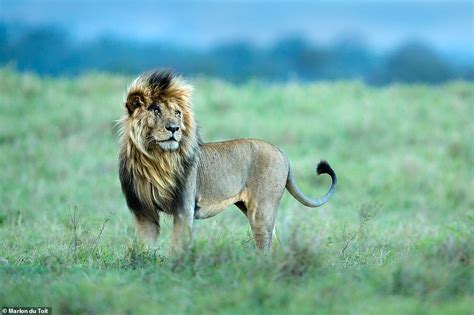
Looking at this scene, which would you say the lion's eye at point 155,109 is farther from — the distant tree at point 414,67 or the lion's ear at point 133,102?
the distant tree at point 414,67

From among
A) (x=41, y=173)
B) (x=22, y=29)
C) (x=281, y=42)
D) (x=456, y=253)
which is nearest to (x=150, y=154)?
(x=456, y=253)

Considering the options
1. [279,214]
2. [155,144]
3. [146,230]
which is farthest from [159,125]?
[279,214]

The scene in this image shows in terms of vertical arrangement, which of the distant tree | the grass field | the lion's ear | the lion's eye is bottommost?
the grass field

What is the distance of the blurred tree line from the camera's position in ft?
128

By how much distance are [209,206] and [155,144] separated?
650 mm

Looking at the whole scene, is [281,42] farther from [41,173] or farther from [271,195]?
[271,195]

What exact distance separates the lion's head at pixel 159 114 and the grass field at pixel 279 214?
0.67 meters

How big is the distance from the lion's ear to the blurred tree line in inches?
1033

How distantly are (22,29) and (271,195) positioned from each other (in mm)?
40102

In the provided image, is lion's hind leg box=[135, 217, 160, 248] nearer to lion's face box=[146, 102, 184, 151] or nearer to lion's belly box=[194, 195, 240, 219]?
lion's belly box=[194, 195, 240, 219]

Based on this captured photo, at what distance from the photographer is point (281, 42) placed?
57.1 m

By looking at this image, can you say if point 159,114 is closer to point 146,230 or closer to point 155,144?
point 155,144

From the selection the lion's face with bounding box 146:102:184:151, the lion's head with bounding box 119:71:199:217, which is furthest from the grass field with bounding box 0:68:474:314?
the lion's face with bounding box 146:102:184:151

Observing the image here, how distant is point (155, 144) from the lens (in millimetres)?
5453
